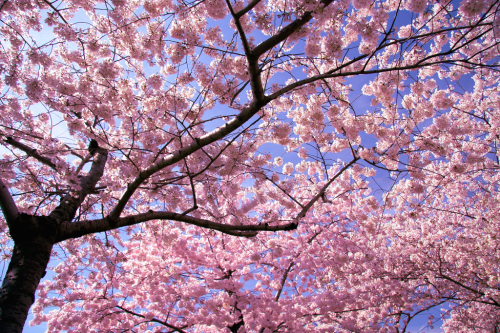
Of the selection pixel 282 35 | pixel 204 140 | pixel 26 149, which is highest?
pixel 282 35

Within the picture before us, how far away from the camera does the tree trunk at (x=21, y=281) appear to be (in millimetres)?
2400

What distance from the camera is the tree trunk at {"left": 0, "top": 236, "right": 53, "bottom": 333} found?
7.88 ft

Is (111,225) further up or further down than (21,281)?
further up

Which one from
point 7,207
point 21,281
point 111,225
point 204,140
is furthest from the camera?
point 111,225

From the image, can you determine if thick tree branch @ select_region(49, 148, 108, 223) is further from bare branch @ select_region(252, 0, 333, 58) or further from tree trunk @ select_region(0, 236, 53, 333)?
bare branch @ select_region(252, 0, 333, 58)

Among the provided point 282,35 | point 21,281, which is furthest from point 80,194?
point 282,35

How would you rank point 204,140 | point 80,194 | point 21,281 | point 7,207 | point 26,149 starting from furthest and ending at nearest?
point 80,194 → point 26,149 → point 204,140 → point 7,207 → point 21,281

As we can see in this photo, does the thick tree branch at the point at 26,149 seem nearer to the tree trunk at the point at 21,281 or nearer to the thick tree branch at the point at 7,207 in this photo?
the thick tree branch at the point at 7,207

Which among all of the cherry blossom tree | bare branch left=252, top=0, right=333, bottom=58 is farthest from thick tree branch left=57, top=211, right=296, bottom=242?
bare branch left=252, top=0, right=333, bottom=58

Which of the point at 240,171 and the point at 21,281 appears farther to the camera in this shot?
the point at 240,171

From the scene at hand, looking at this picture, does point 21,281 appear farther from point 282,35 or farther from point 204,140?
point 282,35

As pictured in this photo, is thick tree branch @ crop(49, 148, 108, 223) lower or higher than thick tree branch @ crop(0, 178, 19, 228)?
higher

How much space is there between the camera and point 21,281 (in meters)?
2.66

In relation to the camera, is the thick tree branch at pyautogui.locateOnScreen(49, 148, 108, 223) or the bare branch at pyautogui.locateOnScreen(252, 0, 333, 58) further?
the thick tree branch at pyautogui.locateOnScreen(49, 148, 108, 223)
